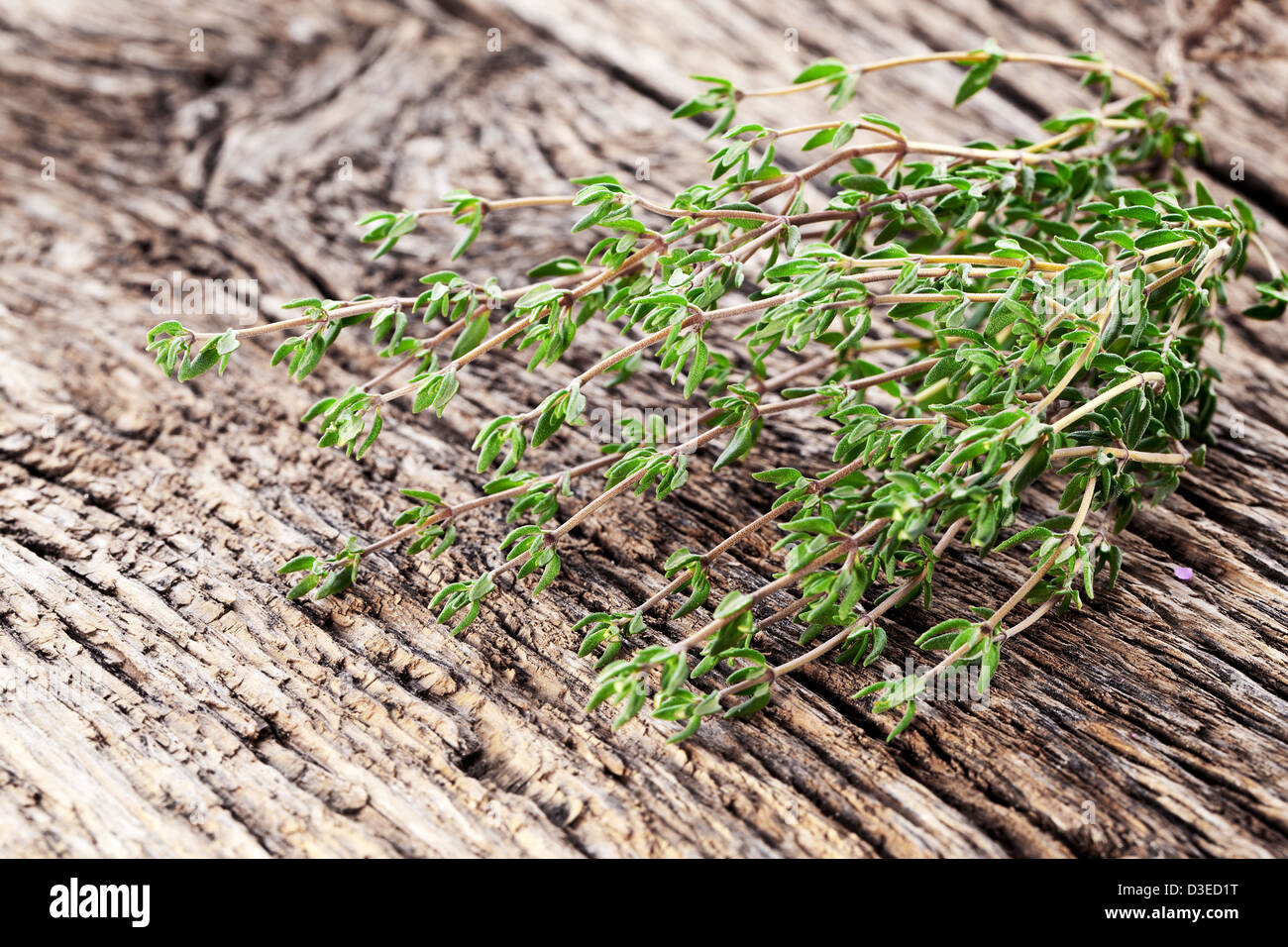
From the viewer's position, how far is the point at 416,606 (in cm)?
174

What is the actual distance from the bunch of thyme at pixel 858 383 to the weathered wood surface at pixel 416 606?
3.7 inches

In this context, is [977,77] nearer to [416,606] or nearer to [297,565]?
[416,606]

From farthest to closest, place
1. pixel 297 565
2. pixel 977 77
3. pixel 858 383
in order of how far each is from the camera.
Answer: pixel 977 77
pixel 858 383
pixel 297 565

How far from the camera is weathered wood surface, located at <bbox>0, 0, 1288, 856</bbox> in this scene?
1395mm

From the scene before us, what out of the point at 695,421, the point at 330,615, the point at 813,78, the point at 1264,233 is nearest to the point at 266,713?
the point at 330,615

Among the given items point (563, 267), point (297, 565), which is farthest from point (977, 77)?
point (297, 565)

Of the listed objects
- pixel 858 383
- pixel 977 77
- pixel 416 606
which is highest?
pixel 977 77

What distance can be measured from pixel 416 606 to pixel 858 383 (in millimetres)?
885

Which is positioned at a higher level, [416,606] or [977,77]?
[977,77]

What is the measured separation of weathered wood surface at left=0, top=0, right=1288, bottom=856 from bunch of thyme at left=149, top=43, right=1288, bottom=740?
0.31 feet

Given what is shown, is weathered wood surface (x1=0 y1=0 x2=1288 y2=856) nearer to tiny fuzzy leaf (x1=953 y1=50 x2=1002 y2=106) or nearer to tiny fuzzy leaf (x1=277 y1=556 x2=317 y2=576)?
tiny fuzzy leaf (x1=277 y1=556 x2=317 y2=576)

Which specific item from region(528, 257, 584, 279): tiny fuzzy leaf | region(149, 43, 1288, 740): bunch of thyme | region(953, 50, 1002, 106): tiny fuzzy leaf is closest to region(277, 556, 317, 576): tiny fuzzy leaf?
region(149, 43, 1288, 740): bunch of thyme

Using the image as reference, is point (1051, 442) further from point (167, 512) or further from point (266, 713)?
point (167, 512)
